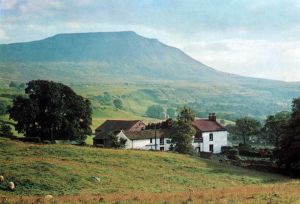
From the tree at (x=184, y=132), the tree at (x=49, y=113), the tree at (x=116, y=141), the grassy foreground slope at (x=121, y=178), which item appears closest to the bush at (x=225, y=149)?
the tree at (x=184, y=132)

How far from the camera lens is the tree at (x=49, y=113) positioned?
78.9 meters

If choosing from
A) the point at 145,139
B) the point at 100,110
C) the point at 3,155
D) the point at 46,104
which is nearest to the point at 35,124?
the point at 46,104

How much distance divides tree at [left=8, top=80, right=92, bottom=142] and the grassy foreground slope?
2201cm

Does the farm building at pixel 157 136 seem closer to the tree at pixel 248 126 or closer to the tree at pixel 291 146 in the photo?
the tree at pixel 248 126

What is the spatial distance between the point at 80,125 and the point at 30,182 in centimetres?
4670

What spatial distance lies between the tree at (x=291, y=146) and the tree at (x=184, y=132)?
20.2 meters

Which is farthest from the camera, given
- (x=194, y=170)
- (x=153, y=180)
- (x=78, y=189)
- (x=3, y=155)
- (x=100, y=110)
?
(x=100, y=110)

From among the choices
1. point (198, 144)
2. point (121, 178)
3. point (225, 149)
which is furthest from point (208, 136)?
point (121, 178)

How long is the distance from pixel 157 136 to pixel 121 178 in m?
50.8

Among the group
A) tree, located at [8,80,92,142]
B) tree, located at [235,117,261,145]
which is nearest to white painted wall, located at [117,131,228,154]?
tree, located at [8,80,92,142]

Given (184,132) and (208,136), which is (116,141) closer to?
(184,132)

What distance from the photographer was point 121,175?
150ft

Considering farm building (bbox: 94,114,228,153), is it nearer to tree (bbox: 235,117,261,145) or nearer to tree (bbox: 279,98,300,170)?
tree (bbox: 235,117,261,145)

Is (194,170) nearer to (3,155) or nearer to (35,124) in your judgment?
(3,155)
